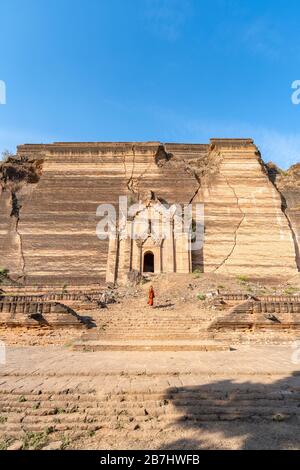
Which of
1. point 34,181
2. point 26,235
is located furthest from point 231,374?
point 34,181

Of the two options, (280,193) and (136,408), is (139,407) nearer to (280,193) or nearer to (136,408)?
(136,408)

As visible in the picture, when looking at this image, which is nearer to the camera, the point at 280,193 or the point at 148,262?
the point at 148,262

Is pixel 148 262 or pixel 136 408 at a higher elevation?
pixel 148 262

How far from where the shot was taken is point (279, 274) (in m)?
22.7

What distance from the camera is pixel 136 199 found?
2536 cm

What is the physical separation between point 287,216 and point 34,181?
2215cm

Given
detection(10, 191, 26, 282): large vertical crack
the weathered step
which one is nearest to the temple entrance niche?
detection(10, 191, 26, 282): large vertical crack

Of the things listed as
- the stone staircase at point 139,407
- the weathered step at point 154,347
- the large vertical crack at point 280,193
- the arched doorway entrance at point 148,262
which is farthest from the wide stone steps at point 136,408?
the large vertical crack at point 280,193

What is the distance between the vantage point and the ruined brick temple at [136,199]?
74.0ft

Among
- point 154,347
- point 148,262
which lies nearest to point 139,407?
point 154,347

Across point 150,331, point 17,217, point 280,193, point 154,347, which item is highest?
point 280,193

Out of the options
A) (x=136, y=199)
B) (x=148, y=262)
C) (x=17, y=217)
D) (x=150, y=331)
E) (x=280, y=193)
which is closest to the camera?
(x=150, y=331)

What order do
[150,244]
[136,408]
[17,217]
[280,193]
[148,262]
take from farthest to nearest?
[280,193], [148,262], [17,217], [150,244], [136,408]
